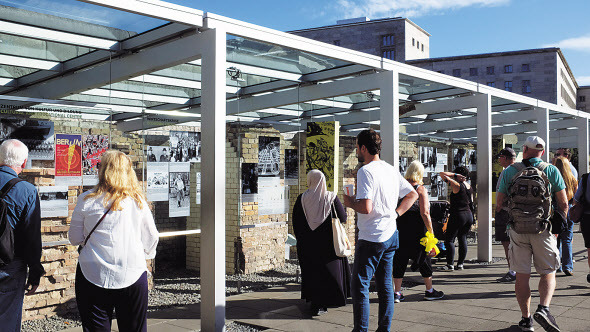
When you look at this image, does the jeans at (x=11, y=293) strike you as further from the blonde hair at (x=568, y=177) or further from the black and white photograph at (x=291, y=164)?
the blonde hair at (x=568, y=177)

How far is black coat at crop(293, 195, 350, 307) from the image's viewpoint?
674cm

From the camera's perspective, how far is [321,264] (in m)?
6.88

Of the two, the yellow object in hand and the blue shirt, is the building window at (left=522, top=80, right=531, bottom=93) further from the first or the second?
the blue shirt

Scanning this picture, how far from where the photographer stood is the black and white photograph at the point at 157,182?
24.3 ft

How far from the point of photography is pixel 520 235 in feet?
18.8

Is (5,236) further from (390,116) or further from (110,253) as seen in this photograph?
(390,116)

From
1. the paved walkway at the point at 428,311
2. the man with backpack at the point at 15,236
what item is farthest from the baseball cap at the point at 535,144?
the man with backpack at the point at 15,236

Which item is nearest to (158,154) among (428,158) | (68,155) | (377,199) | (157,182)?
(157,182)

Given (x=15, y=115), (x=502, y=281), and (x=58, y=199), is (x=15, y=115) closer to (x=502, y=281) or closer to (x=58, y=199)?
(x=58, y=199)

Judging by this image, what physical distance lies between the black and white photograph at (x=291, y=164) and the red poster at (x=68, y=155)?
366 cm

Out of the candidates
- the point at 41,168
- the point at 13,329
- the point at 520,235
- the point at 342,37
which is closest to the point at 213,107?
the point at 41,168

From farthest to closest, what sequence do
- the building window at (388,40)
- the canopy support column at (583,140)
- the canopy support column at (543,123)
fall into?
the building window at (388,40) < the canopy support column at (583,140) < the canopy support column at (543,123)

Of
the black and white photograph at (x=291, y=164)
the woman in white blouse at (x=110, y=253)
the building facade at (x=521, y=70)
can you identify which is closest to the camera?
the woman in white blouse at (x=110, y=253)

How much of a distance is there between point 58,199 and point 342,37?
7996cm
